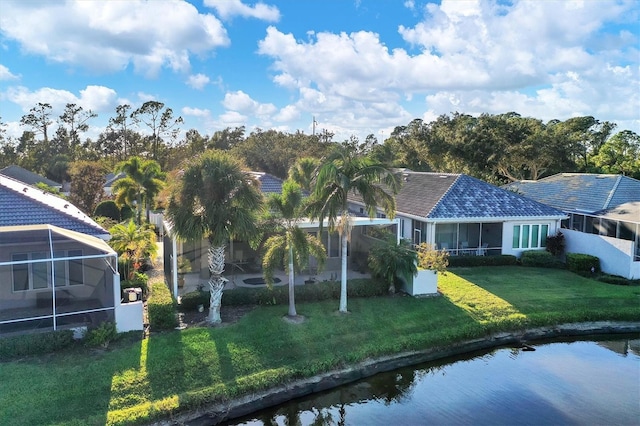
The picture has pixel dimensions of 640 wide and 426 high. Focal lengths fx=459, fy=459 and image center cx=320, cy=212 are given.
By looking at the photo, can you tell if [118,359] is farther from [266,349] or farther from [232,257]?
[232,257]

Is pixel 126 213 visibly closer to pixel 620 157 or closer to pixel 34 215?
pixel 34 215

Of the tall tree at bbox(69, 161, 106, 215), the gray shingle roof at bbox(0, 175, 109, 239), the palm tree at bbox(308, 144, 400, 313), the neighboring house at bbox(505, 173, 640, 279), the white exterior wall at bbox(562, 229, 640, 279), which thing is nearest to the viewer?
the gray shingle roof at bbox(0, 175, 109, 239)

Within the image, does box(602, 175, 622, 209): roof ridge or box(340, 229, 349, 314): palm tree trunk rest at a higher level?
box(602, 175, 622, 209): roof ridge

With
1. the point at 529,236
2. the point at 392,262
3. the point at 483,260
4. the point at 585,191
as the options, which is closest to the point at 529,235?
the point at 529,236

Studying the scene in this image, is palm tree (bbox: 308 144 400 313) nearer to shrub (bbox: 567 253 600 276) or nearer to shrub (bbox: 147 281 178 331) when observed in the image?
shrub (bbox: 147 281 178 331)

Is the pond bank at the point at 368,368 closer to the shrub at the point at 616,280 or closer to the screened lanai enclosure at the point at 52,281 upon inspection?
the shrub at the point at 616,280

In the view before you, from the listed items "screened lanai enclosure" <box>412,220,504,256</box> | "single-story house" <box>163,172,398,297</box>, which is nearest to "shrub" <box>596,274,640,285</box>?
"screened lanai enclosure" <box>412,220,504,256</box>
